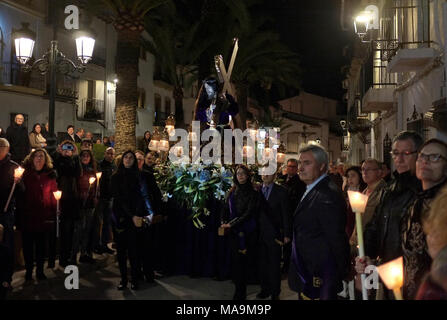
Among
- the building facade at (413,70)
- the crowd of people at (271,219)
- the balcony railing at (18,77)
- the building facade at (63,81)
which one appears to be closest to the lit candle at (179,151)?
the crowd of people at (271,219)

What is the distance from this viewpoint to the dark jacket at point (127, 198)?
25.4 feet

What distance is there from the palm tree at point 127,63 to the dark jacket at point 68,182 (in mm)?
4396

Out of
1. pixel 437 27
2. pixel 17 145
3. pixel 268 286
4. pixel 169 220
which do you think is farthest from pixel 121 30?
pixel 268 286

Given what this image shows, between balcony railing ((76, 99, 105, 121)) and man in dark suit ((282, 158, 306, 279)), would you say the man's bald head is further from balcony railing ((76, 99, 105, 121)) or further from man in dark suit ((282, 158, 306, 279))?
balcony railing ((76, 99, 105, 121))

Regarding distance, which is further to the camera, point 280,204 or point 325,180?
point 280,204

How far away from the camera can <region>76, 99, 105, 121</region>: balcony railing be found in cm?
3350

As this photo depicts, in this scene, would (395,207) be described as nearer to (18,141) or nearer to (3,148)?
(3,148)

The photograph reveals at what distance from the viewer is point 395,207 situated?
409 centimetres

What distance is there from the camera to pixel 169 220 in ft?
30.2

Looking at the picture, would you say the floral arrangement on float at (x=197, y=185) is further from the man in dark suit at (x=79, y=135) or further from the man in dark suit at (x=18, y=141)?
the man in dark suit at (x=79, y=135)

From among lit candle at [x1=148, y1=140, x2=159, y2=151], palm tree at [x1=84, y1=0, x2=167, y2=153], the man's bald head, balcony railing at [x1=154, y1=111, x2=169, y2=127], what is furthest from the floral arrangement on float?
balcony railing at [x1=154, y1=111, x2=169, y2=127]

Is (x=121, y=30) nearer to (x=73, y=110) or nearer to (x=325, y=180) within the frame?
(x=325, y=180)

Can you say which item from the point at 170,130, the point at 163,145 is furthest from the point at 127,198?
the point at 170,130

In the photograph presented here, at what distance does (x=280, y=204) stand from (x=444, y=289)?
598cm
